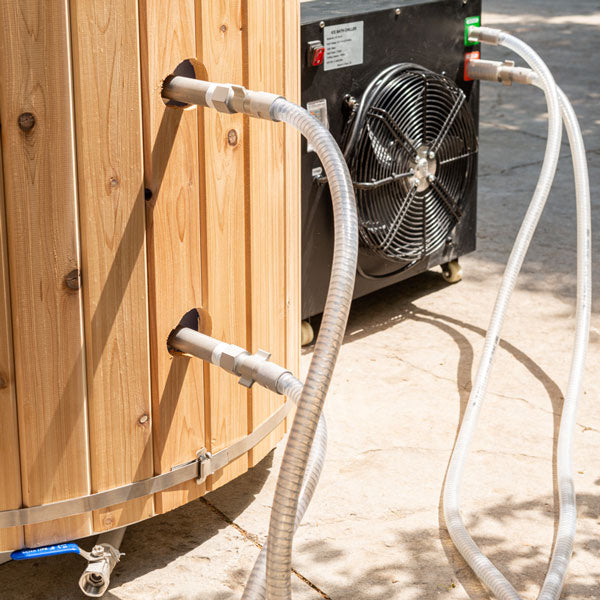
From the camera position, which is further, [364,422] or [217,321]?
[364,422]

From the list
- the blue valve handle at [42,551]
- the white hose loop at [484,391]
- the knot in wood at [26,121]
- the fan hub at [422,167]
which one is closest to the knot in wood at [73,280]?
the knot in wood at [26,121]

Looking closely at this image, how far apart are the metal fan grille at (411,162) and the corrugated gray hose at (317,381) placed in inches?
55.4

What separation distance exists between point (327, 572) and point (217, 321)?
597 mm

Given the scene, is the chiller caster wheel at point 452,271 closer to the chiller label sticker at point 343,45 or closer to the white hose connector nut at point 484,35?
the white hose connector nut at point 484,35

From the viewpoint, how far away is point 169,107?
1.98 m

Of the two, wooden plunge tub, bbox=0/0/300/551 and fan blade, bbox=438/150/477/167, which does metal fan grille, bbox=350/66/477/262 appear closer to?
fan blade, bbox=438/150/477/167

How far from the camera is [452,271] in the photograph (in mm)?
3816

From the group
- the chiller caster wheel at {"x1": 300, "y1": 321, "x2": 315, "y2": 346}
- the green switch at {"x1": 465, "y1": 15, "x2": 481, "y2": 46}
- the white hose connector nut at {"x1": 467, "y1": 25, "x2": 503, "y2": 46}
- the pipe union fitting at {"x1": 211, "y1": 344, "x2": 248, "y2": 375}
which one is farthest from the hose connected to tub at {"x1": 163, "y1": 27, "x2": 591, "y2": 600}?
the chiller caster wheel at {"x1": 300, "y1": 321, "x2": 315, "y2": 346}

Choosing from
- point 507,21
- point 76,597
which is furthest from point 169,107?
point 507,21

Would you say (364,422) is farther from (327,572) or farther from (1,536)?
(1,536)

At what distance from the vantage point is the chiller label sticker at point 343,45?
2955 millimetres

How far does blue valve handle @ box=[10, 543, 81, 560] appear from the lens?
6.75ft

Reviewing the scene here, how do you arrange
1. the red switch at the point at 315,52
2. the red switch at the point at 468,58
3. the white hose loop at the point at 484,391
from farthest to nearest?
the red switch at the point at 468,58
the red switch at the point at 315,52
the white hose loop at the point at 484,391

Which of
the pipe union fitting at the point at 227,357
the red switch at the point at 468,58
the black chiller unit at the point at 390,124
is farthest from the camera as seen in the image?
the red switch at the point at 468,58
